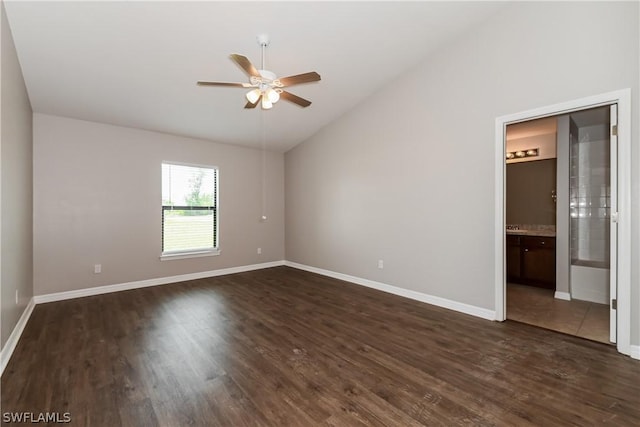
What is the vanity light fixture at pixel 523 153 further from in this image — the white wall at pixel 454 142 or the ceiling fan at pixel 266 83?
the ceiling fan at pixel 266 83

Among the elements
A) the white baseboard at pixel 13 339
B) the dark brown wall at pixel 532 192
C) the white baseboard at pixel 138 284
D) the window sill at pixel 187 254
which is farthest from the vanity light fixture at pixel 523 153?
the white baseboard at pixel 13 339

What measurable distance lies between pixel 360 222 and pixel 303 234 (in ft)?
5.46

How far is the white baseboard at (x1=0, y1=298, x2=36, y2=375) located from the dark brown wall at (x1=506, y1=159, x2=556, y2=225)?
22.7 ft

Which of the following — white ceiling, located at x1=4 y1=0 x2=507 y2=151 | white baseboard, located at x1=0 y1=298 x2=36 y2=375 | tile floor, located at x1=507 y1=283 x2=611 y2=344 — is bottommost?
tile floor, located at x1=507 y1=283 x2=611 y2=344

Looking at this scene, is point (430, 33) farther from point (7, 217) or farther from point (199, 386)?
point (7, 217)

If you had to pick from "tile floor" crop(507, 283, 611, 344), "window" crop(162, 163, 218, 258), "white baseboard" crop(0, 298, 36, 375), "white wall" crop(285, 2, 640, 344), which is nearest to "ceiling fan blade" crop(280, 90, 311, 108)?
"white wall" crop(285, 2, 640, 344)

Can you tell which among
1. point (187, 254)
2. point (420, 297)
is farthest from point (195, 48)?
point (420, 297)

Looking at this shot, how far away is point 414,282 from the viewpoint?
4098mm

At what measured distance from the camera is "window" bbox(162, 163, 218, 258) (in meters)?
5.11

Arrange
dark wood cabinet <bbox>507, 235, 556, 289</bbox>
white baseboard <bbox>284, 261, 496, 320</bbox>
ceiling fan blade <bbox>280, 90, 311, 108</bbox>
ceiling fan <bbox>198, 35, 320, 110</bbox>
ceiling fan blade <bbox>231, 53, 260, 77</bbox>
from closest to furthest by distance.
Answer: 1. ceiling fan blade <bbox>231, 53, 260, 77</bbox>
2. ceiling fan <bbox>198, 35, 320, 110</bbox>
3. ceiling fan blade <bbox>280, 90, 311, 108</bbox>
4. white baseboard <bbox>284, 261, 496, 320</bbox>
5. dark wood cabinet <bbox>507, 235, 556, 289</bbox>

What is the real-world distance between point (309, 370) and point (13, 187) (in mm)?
3235

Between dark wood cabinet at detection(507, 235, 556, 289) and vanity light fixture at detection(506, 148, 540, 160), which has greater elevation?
vanity light fixture at detection(506, 148, 540, 160)

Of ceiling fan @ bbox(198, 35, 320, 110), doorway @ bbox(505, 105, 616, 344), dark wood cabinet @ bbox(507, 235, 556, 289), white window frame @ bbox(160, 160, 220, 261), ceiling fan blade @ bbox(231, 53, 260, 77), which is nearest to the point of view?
ceiling fan blade @ bbox(231, 53, 260, 77)

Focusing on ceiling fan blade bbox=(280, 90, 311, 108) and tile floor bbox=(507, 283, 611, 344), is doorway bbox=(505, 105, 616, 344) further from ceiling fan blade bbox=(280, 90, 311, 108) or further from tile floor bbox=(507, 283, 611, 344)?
ceiling fan blade bbox=(280, 90, 311, 108)
